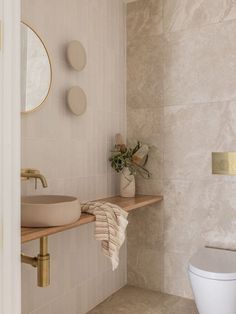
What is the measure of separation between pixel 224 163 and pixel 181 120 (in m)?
0.44

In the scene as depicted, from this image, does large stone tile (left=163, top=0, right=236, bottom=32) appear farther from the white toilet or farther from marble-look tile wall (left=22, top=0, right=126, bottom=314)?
the white toilet

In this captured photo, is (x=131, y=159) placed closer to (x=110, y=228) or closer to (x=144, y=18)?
(x=110, y=228)

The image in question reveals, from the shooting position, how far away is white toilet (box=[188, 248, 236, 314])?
5.50ft

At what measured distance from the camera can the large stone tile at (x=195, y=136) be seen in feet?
6.95

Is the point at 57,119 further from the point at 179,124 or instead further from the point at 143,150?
the point at 179,124

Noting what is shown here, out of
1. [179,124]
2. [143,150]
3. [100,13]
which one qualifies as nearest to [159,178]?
[143,150]

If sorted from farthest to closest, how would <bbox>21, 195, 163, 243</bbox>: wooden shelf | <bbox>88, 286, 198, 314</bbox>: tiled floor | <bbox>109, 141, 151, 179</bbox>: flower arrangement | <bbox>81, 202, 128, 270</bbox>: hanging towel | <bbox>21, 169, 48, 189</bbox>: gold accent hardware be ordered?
<bbox>109, 141, 151, 179</bbox>: flower arrangement → <bbox>88, 286, 198, 314</bbox>: tiled floor → <bbox>81, 202, 128, 270</bbox>: hanging towel → <bbox>21, 169, 48, 189</bbox>: gold accent hardware → <bbox>21, 195, 163, 243</bbox>: wooden shelf

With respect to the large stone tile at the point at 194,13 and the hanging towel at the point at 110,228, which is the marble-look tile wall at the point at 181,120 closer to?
the large stone tile at the point at 194,13

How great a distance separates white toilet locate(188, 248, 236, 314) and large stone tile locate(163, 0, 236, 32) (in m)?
1.64

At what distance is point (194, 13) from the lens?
2230 mm
